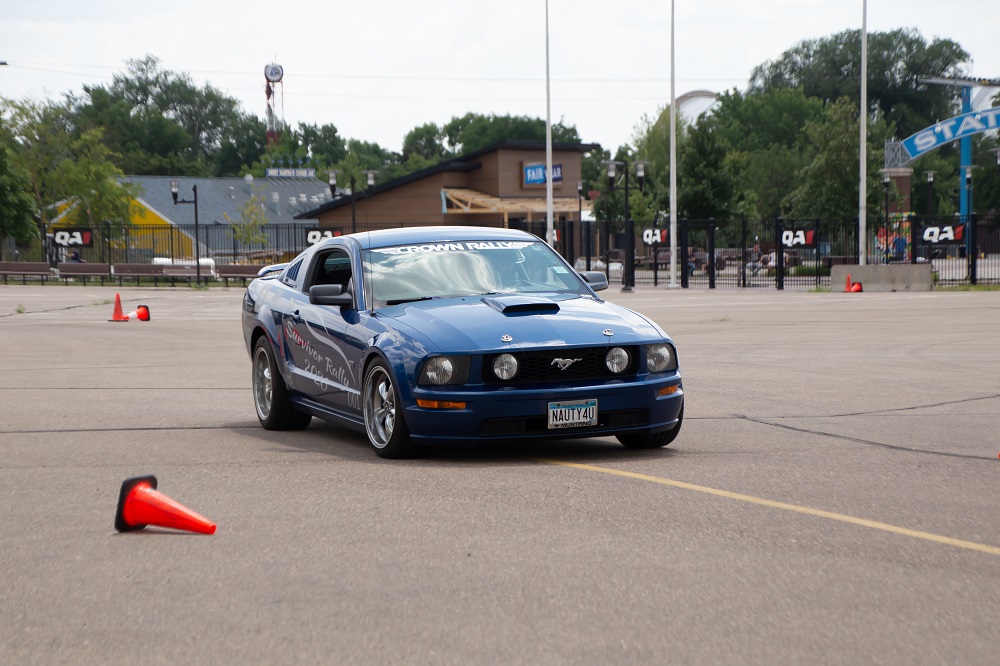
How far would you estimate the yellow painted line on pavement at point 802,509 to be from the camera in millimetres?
6105

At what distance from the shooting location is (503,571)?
565 cm

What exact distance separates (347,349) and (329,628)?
15.2ft

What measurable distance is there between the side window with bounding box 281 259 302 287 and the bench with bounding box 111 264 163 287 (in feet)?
134

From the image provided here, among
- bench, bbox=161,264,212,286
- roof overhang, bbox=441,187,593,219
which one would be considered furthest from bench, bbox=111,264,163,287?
roof overhang, bbox=441,187,593,219

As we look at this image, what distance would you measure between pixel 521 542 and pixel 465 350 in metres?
2.31

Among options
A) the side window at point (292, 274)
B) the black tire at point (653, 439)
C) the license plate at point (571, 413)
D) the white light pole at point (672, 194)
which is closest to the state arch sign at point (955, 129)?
the white light pole at point (672, 194)

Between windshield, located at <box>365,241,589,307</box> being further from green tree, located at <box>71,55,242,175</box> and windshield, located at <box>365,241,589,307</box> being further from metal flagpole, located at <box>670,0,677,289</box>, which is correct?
green tree, located at <box>71,55,242,175</box>

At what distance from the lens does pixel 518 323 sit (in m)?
→ 8.60

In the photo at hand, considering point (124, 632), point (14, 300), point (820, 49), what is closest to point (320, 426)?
point (124, 632)

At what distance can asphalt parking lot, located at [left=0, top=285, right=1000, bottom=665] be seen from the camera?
15.4ft

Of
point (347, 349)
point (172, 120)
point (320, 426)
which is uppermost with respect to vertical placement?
point (172, 120)

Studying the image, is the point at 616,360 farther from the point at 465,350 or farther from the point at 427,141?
the point at 427,141

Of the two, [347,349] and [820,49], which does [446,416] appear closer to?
[347,349]

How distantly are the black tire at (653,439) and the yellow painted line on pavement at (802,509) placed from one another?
68 centimetres
